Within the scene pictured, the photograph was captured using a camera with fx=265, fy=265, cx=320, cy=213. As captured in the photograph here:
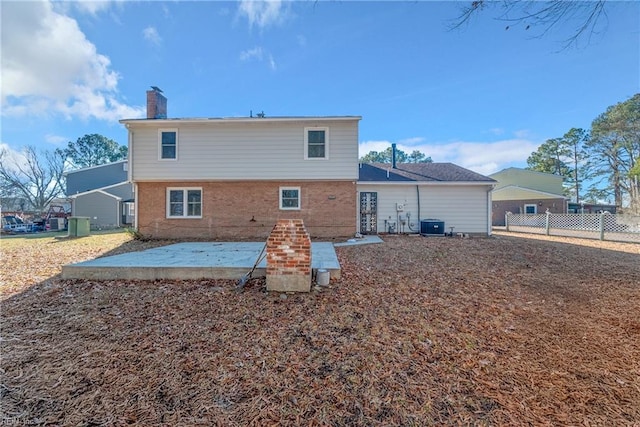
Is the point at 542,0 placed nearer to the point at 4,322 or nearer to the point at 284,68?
the point at 4,322

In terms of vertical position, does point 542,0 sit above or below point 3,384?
above

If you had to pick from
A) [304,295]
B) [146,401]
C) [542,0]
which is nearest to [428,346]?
[304,295]

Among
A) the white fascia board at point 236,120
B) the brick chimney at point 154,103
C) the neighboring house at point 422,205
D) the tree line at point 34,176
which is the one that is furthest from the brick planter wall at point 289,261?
the tree line at point 34,176

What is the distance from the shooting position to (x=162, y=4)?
7.94m

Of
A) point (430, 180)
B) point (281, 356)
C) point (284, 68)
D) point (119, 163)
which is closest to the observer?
point (281, 356)

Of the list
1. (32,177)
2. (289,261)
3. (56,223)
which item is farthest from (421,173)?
(32,177)

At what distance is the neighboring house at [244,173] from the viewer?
10555 mm

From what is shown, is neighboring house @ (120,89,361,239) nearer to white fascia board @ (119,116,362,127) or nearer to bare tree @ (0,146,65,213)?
white fascia board @ (119,116,362,127)

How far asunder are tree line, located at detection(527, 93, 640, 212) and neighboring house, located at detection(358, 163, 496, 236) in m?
17.7

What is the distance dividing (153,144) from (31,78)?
6046mm

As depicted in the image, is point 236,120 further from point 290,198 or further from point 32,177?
point 32,177

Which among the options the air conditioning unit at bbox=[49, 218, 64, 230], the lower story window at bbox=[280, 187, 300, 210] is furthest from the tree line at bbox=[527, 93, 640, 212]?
the air conditioning unit at bbox=[49, 218, 64, 230]

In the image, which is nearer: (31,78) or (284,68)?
(31,78)

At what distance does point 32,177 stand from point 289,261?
4294 cm
